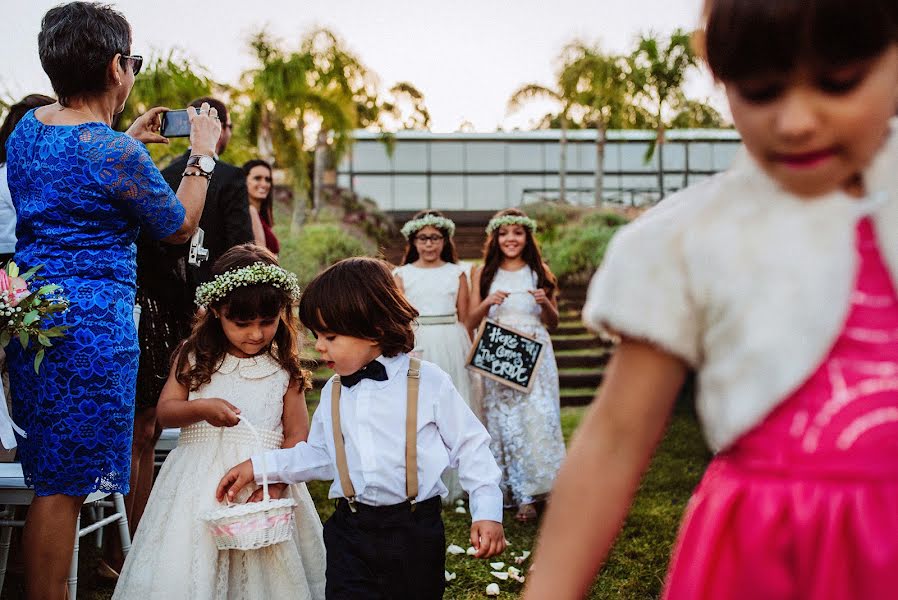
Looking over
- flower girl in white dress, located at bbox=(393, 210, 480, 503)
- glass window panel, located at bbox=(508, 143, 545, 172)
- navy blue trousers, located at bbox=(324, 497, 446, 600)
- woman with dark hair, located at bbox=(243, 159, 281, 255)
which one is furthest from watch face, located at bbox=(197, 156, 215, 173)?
glass window panel, located at bbox=(508, 143, 545, 172)

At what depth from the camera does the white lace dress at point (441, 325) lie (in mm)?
6816

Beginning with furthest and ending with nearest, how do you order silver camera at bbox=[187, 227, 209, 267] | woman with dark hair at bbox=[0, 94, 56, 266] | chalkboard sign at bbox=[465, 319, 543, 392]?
chalkboard sign at bbox=[465, 319, 543, 392] < silver camera at bbox=[187, 227, 209, 267] < woman with dark hair at bbox=[0, 94, 56, 266]

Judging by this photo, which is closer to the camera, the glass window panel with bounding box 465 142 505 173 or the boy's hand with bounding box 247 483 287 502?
the boy's hand with bounding box 247 483 287 502

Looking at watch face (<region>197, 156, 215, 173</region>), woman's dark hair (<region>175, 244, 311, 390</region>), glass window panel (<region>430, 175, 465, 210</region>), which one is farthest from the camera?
glass window panel (<region>430, 175, 465, 210</region>)

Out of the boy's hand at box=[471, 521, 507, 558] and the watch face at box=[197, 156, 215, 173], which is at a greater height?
the watch face at box=[197, 156, 215, 173]

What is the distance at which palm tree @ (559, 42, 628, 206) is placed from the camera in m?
23.1

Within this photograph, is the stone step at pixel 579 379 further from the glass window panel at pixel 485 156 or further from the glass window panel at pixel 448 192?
the glass window panel at pixel 485 156

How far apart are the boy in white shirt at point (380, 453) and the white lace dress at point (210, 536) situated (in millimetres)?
339

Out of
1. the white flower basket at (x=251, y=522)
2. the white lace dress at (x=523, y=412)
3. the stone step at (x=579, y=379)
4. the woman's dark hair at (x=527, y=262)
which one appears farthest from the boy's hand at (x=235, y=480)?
the stone step at (x=579, y=379)

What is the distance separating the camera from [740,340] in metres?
1.07

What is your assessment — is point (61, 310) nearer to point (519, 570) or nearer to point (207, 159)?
point (207, 159)

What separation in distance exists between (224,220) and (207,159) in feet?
4.93

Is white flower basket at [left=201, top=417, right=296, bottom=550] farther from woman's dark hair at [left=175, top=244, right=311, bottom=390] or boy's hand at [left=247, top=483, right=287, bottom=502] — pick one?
woman's dark hair at [left=175, top=244, right=311, bottom=390]

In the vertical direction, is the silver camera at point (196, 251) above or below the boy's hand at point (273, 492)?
above
